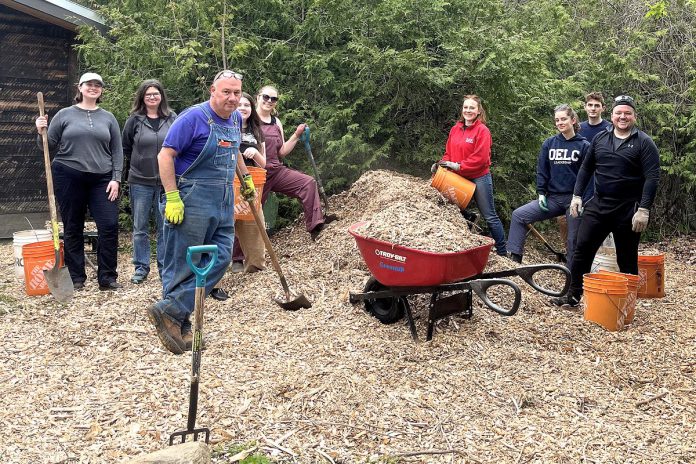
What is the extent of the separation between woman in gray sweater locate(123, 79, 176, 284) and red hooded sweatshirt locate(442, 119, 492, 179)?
2770 mm

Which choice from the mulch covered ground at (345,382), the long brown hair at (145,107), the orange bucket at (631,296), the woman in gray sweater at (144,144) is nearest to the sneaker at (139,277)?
the woman in gray sweater at (144,144)

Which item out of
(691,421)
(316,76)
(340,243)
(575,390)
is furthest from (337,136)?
(691,421)

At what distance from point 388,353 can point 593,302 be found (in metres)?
1.89

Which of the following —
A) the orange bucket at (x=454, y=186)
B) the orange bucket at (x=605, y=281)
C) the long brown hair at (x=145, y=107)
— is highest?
the long brown hair at (x=145, y=107)

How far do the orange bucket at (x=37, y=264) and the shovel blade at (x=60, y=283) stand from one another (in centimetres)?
11

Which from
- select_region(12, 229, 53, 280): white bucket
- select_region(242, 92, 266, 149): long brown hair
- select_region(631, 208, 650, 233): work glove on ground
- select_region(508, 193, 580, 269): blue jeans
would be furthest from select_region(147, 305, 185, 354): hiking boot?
select_region(508, 193, 580, 269): blue jeans

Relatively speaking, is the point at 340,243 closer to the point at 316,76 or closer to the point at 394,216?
the point at 394,216

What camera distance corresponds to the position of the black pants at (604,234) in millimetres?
5555

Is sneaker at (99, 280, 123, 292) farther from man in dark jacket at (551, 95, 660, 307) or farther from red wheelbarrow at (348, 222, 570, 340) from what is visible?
man in dark jacket at (551, 95, 660, 307)

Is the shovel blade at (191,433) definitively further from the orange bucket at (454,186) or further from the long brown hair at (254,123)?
the orange bucket at (454,186)

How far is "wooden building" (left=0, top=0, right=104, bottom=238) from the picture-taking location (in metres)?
9.04

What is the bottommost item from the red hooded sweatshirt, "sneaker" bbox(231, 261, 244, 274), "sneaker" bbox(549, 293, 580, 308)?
"sneaker" bbox(549, 293, 580, 308)

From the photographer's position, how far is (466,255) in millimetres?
4492

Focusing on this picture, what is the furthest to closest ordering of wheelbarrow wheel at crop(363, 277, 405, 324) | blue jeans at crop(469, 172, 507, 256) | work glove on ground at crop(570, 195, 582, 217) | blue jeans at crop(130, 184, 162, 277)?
blue jeans at crop(469, 172, 507, 256)
blue jeans at crop(130, 184, 162, 277)
work glove on ground at crop(570, 195, 582, 217)
wheelbarrow wheel at crop(363, 277, 405, 324)
